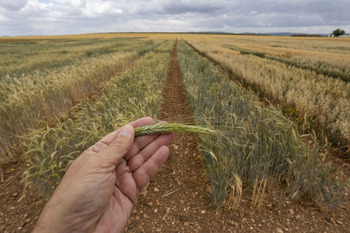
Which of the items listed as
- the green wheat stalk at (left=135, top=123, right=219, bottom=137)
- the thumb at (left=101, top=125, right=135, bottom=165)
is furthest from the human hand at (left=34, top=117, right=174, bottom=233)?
the green wheat stalk at (left=135, top=123, right=219, bottom=137)

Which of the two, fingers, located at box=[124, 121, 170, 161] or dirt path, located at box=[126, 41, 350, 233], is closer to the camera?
dirt path, located at box=[126, 41, 350, 233]

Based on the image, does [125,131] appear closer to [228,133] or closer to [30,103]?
[228,133]

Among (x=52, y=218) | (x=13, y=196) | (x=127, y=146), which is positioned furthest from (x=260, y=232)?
(x=13, y=196)

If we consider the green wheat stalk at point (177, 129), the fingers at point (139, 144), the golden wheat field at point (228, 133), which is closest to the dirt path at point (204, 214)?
the golden wheat field at point (228, 133)

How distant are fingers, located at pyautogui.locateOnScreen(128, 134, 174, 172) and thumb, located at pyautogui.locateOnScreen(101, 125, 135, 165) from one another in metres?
0.42

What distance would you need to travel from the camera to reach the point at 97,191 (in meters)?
1.34

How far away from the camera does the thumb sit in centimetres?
140

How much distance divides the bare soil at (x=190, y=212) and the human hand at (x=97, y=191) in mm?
386

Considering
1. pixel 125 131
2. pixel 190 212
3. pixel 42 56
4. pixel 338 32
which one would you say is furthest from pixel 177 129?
pixel 338 32

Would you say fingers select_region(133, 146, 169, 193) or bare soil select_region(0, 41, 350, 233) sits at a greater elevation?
fingers select_region(133, 146, 169, 193)

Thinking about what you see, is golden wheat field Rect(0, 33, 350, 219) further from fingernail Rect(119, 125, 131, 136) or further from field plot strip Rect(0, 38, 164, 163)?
fingernail Rect(119, 125, 131, 136)

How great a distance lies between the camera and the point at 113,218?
1483 millimetres

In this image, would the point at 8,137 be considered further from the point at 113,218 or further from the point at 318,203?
the point at 318,203

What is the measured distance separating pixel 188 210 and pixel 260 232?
0.75 meters
